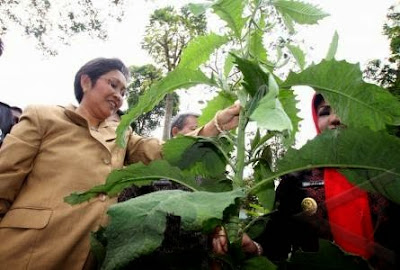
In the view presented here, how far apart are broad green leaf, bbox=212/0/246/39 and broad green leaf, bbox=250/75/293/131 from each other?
0.30 meters

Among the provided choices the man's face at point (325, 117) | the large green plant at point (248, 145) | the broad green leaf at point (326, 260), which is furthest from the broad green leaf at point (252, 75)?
the man's face at point (325, 117)

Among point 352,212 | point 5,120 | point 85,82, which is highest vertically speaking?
point 85,82

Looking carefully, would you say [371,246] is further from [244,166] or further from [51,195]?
[51,195]

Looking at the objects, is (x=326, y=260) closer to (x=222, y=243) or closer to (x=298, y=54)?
(x=222, y=243)

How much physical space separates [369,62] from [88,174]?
16.8 m

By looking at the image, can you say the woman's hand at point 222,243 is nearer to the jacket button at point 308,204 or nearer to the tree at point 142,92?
the jacket button at point 308,204

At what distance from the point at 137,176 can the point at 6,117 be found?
3.98 ft

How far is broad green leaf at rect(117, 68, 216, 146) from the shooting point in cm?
88

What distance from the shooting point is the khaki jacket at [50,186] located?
127 centimetres

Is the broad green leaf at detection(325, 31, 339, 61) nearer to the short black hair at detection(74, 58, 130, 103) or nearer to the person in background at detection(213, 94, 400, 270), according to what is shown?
the person in background at detection(213, 94, 400, 270)

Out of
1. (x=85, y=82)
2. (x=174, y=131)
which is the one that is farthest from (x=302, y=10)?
(x=174, y=131)

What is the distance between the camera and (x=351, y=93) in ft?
2.57

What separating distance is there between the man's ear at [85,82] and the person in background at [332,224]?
0.98 metres

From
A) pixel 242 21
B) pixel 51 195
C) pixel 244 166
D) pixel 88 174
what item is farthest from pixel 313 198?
pixel 51 195
